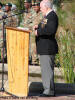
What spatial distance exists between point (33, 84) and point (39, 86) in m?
0.11

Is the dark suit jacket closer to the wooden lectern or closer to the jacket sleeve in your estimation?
the jacket sleeve

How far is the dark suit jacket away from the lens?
647 centimetres

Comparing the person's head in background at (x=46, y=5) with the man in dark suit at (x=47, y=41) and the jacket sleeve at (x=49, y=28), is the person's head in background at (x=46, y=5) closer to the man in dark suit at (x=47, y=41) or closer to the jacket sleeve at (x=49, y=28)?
the man in dark suit at (x=47, y=41)

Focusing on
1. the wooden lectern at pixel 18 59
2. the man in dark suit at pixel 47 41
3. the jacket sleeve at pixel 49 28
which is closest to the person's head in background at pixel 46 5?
the man in dark suit at pixel 47 41

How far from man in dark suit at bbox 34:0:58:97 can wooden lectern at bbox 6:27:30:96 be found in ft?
0.88

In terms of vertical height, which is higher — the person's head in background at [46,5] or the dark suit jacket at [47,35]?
the person's head in background at [46,5]

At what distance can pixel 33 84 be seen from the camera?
7.26 m

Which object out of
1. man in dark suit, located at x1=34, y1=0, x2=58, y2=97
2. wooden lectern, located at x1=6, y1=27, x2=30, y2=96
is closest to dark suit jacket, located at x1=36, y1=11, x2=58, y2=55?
man in dark suit, located at x1=34, y1=0, x2=58, y2=97

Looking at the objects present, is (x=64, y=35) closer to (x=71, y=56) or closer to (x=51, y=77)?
(x=71, y=56)

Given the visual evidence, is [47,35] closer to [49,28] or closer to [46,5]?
[49,28]

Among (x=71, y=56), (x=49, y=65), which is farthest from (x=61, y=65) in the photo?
(x=49, y=65)

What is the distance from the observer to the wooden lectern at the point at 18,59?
643cm

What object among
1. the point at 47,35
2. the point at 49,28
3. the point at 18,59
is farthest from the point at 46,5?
the point at 18,59

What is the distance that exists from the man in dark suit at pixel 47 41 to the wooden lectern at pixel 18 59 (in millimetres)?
268
